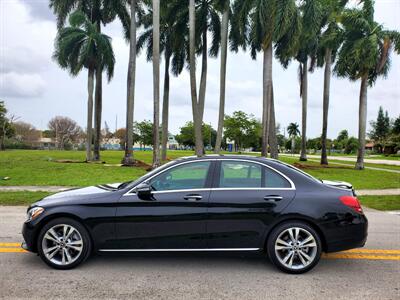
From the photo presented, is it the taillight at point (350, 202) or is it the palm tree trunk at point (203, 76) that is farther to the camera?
the palm tree trunk at point (203, 76)

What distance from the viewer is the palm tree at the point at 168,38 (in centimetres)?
2477

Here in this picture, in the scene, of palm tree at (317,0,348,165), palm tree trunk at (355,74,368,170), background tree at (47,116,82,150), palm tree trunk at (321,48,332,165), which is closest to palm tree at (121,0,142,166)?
palm tree at (317,0,348,165)

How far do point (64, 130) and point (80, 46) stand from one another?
7813 cm

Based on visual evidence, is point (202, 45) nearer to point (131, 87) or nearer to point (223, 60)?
point (223, 60)

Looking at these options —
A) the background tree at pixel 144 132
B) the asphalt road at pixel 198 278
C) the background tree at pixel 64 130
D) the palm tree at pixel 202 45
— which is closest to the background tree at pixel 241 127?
the background tree at pixel 144 132

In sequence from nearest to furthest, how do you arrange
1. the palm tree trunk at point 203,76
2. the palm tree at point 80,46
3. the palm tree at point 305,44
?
the palm tree at point 305,44
the palm tree trunk at point 203,76
the palm tree at point 80,46

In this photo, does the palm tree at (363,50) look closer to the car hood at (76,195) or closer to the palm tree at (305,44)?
the palm tree at (305,44)

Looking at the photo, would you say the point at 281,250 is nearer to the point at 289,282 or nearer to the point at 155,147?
the point at 289,282

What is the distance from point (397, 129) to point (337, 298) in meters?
82.3

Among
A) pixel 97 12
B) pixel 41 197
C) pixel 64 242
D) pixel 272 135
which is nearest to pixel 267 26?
pixel 272 135

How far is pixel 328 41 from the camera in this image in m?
27.0

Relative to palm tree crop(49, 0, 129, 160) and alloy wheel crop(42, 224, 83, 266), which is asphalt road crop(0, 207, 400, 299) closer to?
alloy wheel crop(42, 224, 83, 266)

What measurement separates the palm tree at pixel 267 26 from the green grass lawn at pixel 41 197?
11.2 metres

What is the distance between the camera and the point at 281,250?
180 inches
